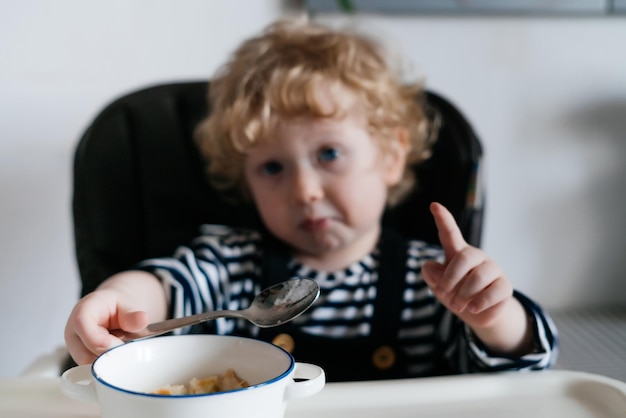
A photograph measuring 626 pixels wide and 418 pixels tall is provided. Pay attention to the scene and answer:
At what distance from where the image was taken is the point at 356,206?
0.89 meters

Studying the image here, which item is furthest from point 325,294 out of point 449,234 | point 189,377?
point 189,377

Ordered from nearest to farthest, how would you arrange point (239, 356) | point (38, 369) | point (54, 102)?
1. point (239, 356)
2. point (38, 369)
3. point (54, 102)

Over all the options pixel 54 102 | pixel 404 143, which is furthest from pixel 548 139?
pixel 54 102

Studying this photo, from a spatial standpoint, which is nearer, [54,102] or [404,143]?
[404,143]

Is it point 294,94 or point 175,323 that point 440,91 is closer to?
point 294,94

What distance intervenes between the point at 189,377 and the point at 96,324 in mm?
130

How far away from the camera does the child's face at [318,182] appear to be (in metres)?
0.87

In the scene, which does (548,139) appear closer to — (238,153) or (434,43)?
(434,43)

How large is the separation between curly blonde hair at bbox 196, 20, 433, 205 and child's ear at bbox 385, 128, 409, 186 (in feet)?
0.04

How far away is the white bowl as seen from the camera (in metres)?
0.40

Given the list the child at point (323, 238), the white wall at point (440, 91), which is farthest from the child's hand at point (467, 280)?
the white wall at point (440, 91)

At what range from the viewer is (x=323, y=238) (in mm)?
881

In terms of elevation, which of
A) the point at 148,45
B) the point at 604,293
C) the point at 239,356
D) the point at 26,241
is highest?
the point at 148,45

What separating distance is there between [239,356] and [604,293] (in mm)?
1193
